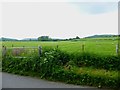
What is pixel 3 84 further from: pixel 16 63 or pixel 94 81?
pixel 94 81

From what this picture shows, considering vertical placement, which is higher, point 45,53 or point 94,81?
point 45,53

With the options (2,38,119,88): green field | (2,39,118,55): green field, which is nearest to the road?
(2,38,119,88): green field

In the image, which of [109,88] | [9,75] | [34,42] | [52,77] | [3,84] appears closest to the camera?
[109,88]

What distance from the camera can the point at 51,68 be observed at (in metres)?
11.2

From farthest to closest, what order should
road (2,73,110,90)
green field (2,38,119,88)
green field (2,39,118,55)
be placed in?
1. green field (2,39,118,55)
2. green field (2,38,119,88)
3. road (2,73,110,90)

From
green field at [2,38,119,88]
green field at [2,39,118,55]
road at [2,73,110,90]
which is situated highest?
green field at [2,39,118,55]

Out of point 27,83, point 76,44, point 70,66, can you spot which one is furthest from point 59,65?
point 76,44

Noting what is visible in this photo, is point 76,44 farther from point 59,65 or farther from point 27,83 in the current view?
point 27,83

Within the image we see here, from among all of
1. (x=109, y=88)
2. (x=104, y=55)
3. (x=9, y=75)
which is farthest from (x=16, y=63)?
(x=109, y=88)

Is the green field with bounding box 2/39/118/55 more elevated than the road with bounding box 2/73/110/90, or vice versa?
the green field with bounding box 2/39/118/55

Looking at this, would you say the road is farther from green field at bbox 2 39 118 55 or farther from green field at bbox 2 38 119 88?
green field at bbox 2 39 118 55

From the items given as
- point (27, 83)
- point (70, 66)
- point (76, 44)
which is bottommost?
point (27, 83)

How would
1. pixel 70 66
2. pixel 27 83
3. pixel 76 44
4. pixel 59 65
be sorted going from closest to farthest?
pixel 27 83 → pixel 70 66 → pixel 59 65 → pixel 76 44

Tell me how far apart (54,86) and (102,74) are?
70.2 inches
